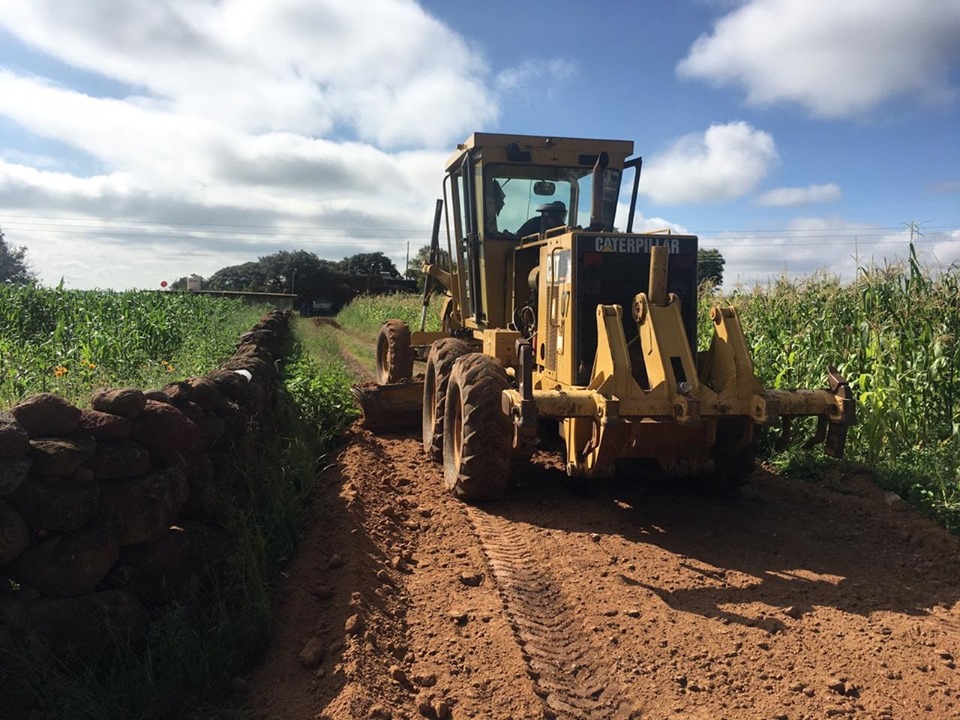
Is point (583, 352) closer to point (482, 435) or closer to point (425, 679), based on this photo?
point (482, 435)

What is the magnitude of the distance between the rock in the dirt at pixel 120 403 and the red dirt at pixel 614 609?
52.5 inches

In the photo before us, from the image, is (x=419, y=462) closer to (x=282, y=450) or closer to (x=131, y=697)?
(x=282, y=450)

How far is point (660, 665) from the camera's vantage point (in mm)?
3256

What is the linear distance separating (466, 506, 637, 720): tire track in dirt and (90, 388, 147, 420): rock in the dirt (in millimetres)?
2275

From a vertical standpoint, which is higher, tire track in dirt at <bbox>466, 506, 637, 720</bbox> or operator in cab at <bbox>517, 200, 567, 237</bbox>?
operator in cab at <bbox>517, 200, 567, 237</bbox>

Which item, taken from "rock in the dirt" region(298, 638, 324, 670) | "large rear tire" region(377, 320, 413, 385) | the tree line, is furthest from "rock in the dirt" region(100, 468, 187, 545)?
the tree line

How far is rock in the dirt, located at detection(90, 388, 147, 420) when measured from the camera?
138 inches

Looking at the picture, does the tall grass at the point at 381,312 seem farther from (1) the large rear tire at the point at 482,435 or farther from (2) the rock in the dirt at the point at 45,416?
(2) the rock in the dirt at the point at 45,416

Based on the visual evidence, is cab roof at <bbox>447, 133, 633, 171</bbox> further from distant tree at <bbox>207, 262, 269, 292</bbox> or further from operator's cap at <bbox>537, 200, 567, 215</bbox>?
distant tree at <bbox>207, 262, 269, 292</bbox>

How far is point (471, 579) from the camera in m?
4.13

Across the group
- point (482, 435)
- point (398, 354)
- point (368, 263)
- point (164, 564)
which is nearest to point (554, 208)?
point (482, 435)

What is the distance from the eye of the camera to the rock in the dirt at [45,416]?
124 inches

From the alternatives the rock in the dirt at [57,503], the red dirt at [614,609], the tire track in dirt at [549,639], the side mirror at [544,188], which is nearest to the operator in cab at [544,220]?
the side mirror at [544,188]

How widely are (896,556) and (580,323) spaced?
2.72m
